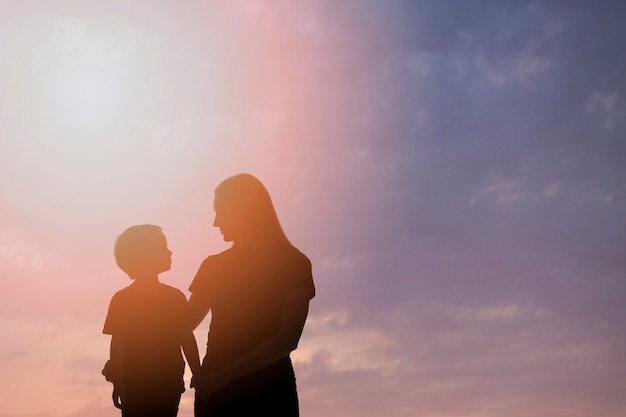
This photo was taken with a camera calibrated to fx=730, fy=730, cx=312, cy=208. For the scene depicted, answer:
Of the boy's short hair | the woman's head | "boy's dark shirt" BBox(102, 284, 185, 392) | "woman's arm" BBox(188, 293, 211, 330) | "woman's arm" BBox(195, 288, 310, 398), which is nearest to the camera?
"woman's arm" BBox(195, 288, 310, 398)

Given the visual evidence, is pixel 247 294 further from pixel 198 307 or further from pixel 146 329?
pixel 146 329

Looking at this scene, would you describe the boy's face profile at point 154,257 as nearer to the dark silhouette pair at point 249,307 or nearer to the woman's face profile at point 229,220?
the dark silhouette pair at point 249,307

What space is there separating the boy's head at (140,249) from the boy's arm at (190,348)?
95 cm

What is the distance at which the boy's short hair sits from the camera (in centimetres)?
808

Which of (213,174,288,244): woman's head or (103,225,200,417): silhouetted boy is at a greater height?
(103,225,200,417): silhouetted boy

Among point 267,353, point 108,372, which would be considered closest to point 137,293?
point 108,372

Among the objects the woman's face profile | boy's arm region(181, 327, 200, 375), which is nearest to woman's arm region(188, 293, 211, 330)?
the woman's face profile

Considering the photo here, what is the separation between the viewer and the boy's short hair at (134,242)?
8078mm

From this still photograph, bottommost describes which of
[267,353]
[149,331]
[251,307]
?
[267,353]

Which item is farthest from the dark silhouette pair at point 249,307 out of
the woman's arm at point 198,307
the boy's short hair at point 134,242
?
the boy's short hair at point 134,242

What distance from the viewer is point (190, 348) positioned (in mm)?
7734

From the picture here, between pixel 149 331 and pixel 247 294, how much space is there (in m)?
3.65

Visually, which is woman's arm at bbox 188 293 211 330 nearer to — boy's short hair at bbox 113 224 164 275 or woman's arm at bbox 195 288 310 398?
woman's arm at bbox 195 288 310 398

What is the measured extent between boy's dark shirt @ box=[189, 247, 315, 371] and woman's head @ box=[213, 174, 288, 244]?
4.7 inches
